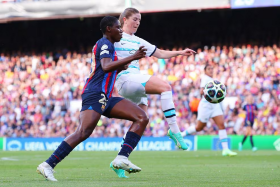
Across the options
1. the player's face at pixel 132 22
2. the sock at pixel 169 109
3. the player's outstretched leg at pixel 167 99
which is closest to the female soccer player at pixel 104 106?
the player's outstretched leg at pixel 167 99

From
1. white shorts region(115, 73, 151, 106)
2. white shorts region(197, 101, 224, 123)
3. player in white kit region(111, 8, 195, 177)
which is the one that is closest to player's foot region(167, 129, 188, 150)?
player in white kit region(111, 8, 195, 177)

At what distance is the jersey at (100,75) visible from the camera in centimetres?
662

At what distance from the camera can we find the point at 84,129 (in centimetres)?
652

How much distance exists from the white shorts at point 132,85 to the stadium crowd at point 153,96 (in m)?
12.8

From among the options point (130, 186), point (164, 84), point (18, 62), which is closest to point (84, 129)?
point (130, 186)

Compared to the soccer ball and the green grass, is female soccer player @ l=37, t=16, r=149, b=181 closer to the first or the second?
the green grass

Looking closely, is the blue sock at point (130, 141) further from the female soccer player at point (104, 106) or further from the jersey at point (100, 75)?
the jersey at point (100, 75)

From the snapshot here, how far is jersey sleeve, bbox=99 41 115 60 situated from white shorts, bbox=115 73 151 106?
132 cm

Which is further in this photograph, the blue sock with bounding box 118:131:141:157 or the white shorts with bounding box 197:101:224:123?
the white shorts with bounding box 197:101:224:123

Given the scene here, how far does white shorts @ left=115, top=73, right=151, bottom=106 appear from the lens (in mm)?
7879

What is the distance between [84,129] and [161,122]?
49.5 ft

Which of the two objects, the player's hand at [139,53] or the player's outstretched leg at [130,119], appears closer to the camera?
the player's hand at [139,53]

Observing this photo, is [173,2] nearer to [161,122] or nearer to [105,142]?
[161,122]

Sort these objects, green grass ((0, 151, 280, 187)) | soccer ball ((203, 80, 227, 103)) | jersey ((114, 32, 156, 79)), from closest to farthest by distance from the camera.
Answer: green grass ((0, 151, 280, 187)), jersey ((114, 32, 156, 79)), soccer ball ((203, 80, 227, 103))
